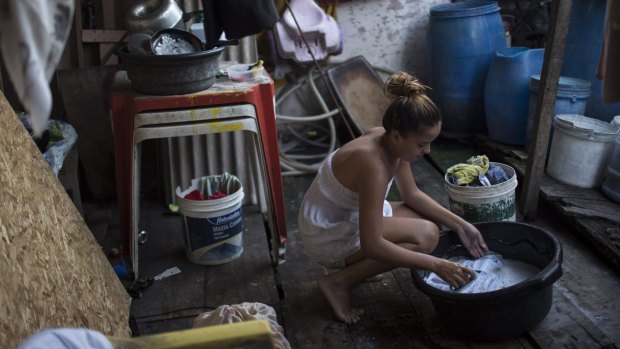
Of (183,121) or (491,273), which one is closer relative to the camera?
(491,273)

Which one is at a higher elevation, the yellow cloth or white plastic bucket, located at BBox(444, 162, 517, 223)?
the yellow cloth

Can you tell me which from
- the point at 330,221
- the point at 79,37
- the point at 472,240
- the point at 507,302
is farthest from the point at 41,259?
the point at 79,37

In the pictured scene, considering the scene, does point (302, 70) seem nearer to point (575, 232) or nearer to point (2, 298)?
point (575, 232)

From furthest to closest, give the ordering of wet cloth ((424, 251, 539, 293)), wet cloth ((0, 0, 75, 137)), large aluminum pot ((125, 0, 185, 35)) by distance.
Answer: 1. large aluminum pot ((125, 0, 185, 35))
2. wet cloth ((424, 251, 539, 293))
3. wet cloth ((0, 0, 75, 137))

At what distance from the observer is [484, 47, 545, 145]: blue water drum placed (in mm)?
4078

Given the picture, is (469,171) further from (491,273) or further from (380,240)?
(380,240)

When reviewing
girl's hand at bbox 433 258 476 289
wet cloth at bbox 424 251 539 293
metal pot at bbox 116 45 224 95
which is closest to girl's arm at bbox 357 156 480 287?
girl's hand at bbox 433 258 476 289

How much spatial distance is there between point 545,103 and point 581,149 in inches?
19.9

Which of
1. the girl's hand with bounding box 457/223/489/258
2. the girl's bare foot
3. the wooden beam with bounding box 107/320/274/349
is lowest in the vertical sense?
the girl's bare foot

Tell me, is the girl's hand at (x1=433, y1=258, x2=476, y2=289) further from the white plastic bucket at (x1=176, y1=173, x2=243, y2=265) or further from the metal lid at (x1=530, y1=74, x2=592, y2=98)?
the metal lid at (x1=530, y1=74, x2=592, y2=98)

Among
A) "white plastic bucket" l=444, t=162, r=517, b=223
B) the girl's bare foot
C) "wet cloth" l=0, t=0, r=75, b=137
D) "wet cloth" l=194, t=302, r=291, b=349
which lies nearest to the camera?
"wet cloth" l=0, t=0, r=75, b=137

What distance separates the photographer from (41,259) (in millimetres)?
1993

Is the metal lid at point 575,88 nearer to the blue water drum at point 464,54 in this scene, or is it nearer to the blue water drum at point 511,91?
the blue water drum at point 511,91

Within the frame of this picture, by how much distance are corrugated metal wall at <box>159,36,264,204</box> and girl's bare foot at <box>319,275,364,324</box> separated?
111 cm
